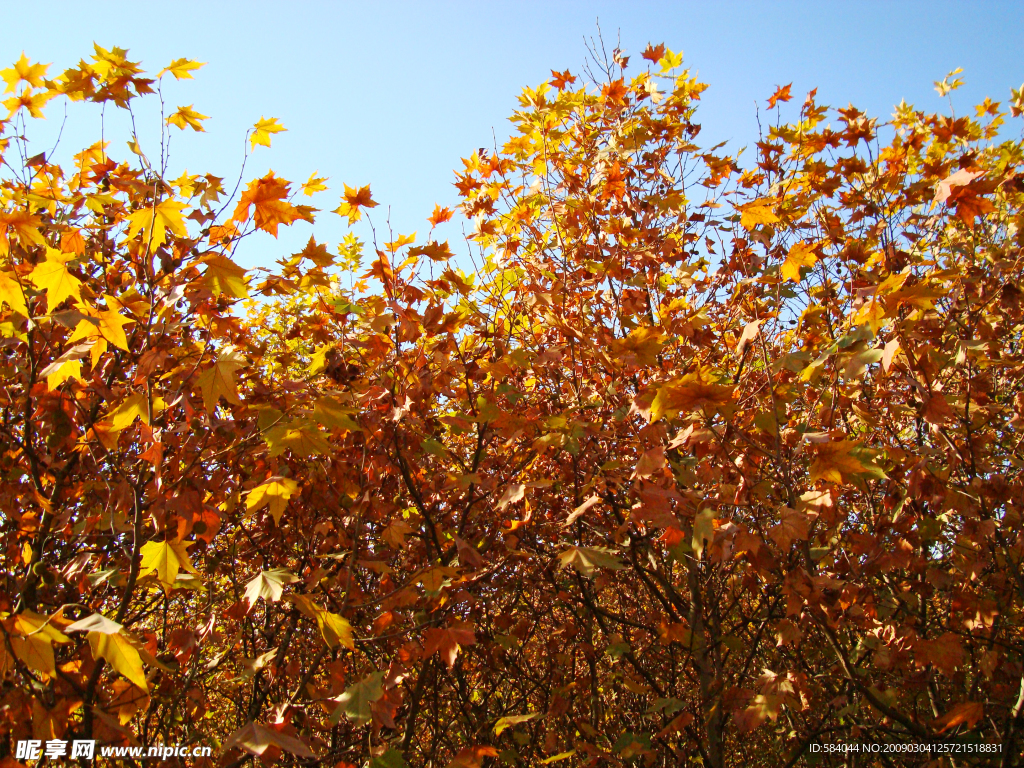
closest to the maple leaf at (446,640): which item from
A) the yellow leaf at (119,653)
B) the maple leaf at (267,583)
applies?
the maple leaf at (267,583)

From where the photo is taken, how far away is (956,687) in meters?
3.53

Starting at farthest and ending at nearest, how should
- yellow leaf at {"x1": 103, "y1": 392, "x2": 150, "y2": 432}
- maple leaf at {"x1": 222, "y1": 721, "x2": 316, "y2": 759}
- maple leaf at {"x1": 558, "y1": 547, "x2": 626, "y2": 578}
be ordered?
maple leaf at {"x1": 558, "y1": 547, "x2": 626, "y2": 578}, yellow leaf at {"x1": 103, "y1": 392, "x2": 150, "y2": 432}, maple leaf at {"x1": 222, "y1": 721, "x2": 316, "y2": 759}

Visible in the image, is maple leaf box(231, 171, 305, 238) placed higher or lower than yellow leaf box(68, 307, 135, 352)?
higher

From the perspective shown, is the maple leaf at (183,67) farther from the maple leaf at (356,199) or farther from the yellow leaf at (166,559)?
the yellow leaf at (166,559)

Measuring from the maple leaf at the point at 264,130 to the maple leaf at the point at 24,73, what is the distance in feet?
3.29

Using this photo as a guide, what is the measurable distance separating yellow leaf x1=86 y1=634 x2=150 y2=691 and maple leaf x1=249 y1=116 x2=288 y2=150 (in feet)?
7.15

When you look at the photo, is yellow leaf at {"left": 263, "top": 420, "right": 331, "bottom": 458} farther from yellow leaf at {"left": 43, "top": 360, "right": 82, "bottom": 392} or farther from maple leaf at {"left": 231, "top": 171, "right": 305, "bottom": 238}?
maple leaf at {"left": 231, "top": 171, "right": 305, "bottom": 238}

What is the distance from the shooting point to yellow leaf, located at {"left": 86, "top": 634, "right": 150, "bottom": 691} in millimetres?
1512

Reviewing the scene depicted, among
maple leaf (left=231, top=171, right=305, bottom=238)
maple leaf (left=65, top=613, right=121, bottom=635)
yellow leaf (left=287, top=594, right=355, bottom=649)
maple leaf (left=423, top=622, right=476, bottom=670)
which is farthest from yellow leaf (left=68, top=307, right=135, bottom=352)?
maple leaf (left=423, top=622, right=476, bottom=670)

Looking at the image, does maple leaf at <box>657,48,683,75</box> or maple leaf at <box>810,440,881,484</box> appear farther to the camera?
maple leaf at <box>657,48,683,75</box>

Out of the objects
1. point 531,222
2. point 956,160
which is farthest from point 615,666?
point 956,160

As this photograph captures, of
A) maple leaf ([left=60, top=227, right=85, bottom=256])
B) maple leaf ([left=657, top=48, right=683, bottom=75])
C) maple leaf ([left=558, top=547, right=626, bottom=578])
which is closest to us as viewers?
maple leaf ([left=558, top=547, right=626, bottom=578])

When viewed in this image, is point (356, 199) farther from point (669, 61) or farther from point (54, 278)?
point (669, 61)

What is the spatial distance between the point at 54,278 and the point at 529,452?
207cm
